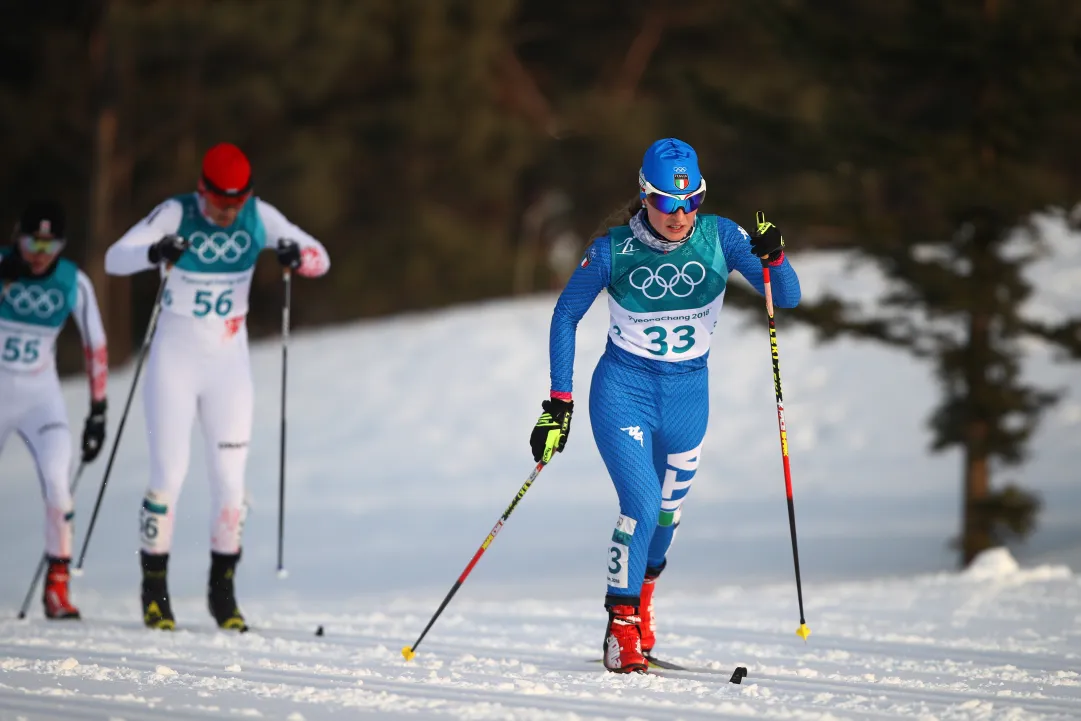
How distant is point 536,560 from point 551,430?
9.34m

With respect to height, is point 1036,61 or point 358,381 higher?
point 1036,61

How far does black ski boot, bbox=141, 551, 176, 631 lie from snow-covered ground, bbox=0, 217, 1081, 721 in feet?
1.17

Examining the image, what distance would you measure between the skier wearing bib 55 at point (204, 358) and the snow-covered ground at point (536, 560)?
55cm

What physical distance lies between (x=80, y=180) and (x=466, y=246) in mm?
8457

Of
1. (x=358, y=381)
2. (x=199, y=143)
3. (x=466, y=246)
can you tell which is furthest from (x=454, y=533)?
(x=466, y=246)

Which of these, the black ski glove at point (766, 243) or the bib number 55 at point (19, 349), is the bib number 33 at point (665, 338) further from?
the bib number 55 at point (19, 349)

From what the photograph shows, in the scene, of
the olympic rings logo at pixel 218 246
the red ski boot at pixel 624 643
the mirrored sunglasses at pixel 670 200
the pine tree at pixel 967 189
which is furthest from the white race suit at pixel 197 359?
the pine tree at pixel 967 189

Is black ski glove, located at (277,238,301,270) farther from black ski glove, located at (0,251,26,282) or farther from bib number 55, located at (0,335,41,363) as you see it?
bib number 55, located at (0,335,41,363)

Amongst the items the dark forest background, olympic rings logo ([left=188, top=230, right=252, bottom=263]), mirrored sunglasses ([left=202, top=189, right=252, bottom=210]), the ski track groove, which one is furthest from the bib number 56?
the dark forest background

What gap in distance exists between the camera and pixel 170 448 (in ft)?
24.8

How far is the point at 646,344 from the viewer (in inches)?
242

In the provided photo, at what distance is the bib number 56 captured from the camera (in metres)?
7.62

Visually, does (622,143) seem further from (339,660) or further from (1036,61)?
(339,660)

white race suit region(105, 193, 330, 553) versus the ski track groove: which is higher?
white race suit region(105, 193, 330, 553)
